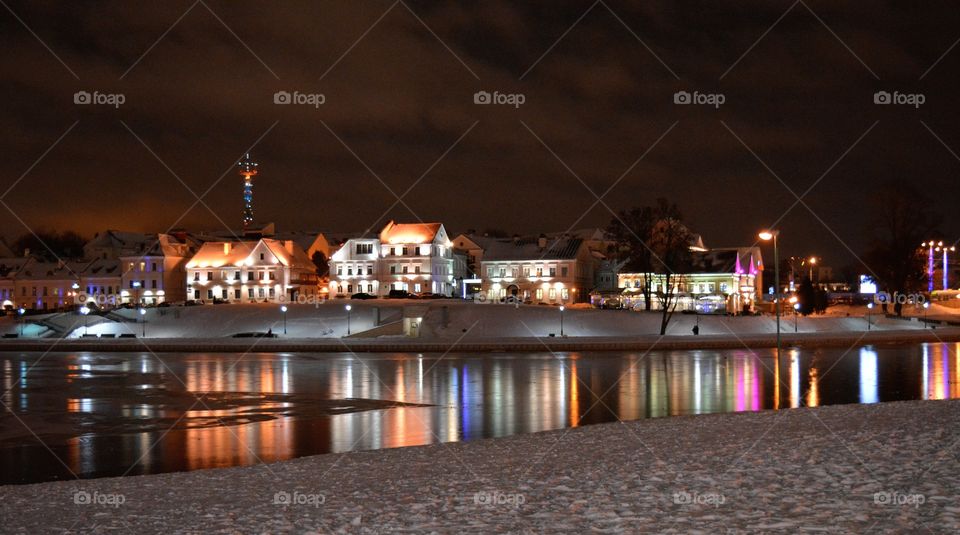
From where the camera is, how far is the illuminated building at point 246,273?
9869 cm

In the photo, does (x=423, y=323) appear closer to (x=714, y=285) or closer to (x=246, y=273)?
(x=246, y=273)

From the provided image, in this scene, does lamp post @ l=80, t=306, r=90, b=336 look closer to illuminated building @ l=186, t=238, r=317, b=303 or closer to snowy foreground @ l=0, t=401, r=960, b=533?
illuminated building @ l=186, t=238, r=317, b=303

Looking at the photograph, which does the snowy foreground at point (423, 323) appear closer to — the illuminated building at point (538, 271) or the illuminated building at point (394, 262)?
the illuminated building at point (394, 262)

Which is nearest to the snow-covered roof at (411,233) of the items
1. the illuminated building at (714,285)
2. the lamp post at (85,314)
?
the illuminated building at (714,285)

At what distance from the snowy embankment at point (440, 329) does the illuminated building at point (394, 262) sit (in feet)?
57.9

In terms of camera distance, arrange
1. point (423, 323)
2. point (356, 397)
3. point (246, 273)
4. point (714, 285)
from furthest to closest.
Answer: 1. point (246, 273)
2. point (714, 285)
3. point (423, 323)
4. point (356, 397)

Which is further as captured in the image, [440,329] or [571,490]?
[440,329]

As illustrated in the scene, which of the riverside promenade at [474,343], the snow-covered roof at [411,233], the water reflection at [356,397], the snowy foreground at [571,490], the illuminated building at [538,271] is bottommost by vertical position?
the riverside promenade at [474,343]

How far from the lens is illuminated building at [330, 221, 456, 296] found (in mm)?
97000

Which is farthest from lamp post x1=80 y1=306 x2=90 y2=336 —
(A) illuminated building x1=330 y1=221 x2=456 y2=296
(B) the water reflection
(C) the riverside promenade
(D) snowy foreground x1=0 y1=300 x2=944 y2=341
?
(B) the water reflection

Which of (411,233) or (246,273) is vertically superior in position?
(411,233)

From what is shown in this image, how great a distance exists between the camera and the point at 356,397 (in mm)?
28172

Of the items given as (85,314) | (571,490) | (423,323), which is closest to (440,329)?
(423,323)

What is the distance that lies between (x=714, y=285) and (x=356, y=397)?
7300 centimetres
